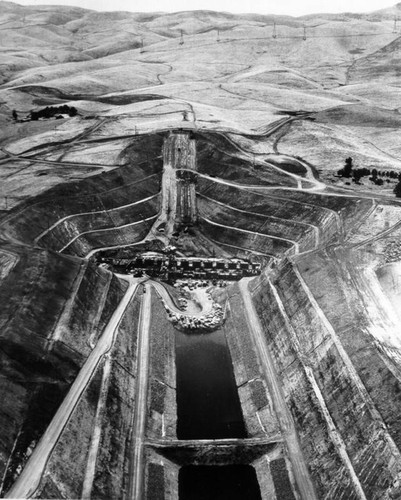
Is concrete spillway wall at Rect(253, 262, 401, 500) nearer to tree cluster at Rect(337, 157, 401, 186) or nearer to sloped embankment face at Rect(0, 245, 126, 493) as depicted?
sloped embankment face at Rect(0, 245, 126, 493)

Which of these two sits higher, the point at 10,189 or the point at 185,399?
the point at 10,189

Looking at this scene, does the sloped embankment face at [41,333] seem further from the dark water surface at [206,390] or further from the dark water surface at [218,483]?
the dark water surface at [218,483]

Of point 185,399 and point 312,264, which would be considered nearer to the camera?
point 185,399

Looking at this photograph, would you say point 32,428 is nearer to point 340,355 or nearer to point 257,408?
point 257,408

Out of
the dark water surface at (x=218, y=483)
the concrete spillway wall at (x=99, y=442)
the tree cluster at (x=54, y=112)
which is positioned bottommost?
the dark water surface at (x=218, y=483)

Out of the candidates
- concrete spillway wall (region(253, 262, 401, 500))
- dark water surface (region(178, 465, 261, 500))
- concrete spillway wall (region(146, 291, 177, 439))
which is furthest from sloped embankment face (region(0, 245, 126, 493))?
concrete spillway wall (region(253, 262, 401, 500))

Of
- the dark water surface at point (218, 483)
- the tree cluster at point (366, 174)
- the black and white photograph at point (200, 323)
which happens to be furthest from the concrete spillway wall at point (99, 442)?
the tree cluster at point (366, 174)

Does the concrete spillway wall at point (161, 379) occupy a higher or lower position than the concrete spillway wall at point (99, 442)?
lower

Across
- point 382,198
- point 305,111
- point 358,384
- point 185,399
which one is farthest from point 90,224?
point 305,111
